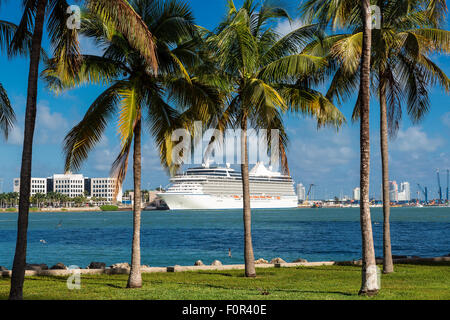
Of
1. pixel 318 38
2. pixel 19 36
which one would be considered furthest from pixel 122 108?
pixel 318 38

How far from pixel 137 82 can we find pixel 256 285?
5.32 metres

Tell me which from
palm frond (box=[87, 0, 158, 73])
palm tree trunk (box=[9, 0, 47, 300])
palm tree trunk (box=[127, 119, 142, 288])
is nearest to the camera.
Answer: palm tree trunk (box=[9, 0, 47, 300])

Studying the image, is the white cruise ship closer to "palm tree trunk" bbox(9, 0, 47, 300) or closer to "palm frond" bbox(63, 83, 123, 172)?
"palm frond" bbox(63, 83, 123, 172)

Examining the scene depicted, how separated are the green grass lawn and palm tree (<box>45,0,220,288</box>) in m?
1.21

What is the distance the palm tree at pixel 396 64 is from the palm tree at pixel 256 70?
101 centimetres

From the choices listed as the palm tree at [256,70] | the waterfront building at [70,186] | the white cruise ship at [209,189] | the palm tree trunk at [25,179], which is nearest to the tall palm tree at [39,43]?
the palm tree trunk at [25,179]

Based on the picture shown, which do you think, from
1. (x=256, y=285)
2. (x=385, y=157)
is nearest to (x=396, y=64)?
(x=385, y=157)

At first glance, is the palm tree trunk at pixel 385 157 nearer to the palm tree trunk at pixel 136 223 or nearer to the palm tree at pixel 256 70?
the palm tree at pixel 256 70

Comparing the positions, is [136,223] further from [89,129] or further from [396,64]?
[396,64]

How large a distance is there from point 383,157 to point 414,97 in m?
2.28

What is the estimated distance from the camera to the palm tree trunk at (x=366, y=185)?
948 centimetres

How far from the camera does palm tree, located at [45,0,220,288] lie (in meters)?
11.2

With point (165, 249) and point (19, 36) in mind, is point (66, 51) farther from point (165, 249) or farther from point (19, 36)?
point (165, 249)

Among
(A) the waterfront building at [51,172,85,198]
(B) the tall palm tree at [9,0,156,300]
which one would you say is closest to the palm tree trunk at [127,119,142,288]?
(B) the tall palm tree at [9,0,156,300]
